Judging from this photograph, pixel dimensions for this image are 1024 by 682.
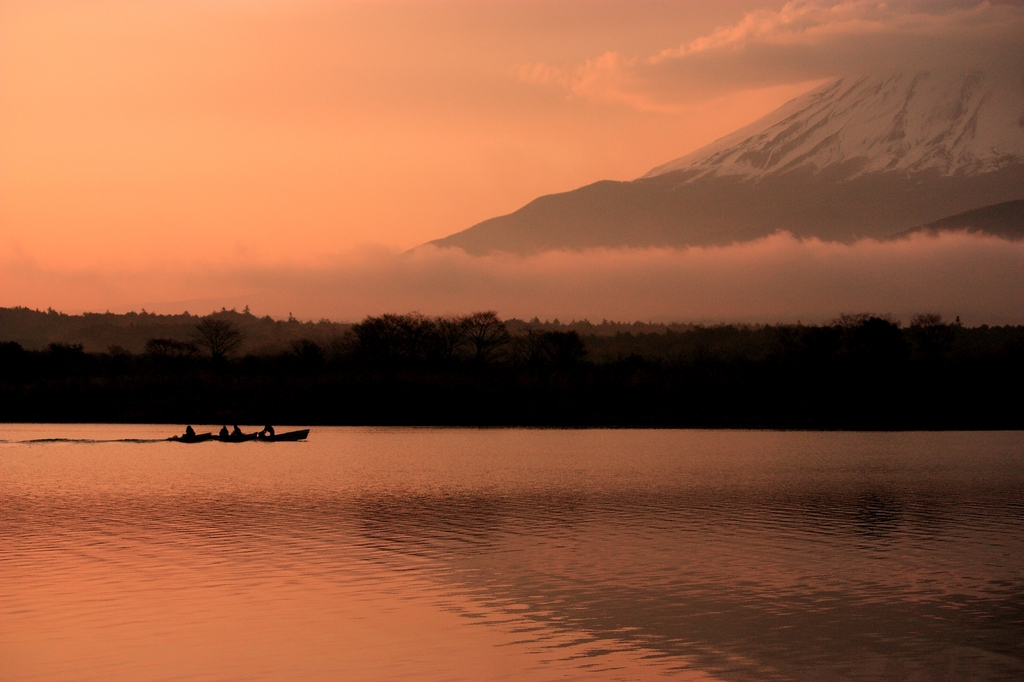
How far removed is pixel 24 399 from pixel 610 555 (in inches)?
2793

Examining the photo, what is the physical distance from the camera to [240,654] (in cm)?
1434

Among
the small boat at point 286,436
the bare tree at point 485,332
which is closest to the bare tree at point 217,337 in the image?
the bare tree at point 485,332

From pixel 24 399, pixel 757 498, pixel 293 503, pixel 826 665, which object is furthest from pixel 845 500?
pixel 24 399

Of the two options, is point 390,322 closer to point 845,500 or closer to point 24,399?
point 24,399

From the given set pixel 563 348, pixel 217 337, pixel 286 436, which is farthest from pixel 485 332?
pixel 286 436

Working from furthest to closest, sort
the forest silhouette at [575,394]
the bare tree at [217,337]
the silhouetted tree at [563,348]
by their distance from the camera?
the bare tree at [217,337] < the silhouetted tree at [563,348] < the forest silhouette at [575,394]

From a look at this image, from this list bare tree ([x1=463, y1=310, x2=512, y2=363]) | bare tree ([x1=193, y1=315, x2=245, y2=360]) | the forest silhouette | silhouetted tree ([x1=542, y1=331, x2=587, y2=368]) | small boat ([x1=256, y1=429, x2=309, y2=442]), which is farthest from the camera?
bare tree ([x1=193, y1=315, x2=245, y2=360])

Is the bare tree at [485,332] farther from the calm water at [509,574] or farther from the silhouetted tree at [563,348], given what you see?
the calm water at [509,574]

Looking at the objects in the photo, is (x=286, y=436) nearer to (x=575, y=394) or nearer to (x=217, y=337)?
(x=575, y=394)

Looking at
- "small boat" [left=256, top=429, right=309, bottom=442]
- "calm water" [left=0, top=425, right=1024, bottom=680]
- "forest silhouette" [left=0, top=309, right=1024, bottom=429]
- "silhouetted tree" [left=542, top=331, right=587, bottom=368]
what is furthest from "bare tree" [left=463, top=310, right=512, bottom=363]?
"calm water" [left=0, top=425, right=1024, bottom=680]

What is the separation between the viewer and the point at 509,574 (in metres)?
20.1

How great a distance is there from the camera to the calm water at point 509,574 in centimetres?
1414

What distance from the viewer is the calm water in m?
14.1

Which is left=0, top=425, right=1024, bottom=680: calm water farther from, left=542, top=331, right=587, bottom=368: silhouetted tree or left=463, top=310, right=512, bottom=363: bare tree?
left=463, top=310, right=512, bottom=363: bare tree
